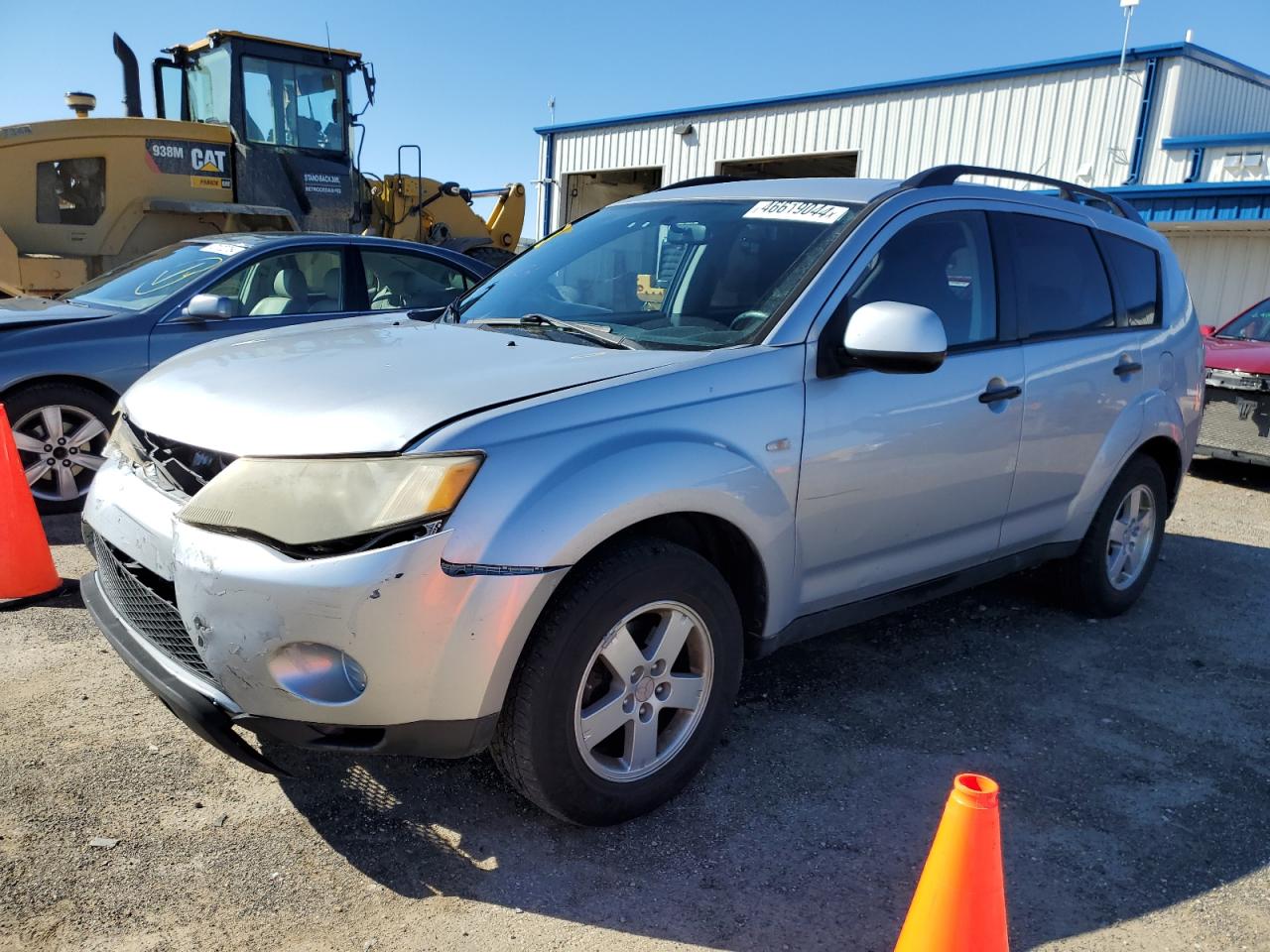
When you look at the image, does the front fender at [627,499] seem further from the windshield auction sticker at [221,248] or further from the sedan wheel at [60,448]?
the windshield auction sticker at [221,248]

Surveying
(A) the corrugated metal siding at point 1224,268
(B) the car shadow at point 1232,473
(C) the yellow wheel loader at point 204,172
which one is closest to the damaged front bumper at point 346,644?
(B) the car shadow at point 1232,473

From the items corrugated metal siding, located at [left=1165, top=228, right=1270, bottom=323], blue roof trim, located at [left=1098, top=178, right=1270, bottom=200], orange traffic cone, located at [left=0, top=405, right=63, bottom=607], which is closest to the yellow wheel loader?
orange traffic cone, located at [left=0, top=405, right=63, bottom=607]

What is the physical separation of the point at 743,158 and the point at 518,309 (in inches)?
746

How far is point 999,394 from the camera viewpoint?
12.0 ft

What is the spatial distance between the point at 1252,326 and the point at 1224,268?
725cm

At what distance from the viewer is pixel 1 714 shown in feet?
10.9

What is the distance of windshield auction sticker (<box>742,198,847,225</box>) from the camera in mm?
3457

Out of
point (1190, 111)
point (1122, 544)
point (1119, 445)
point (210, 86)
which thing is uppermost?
point (1190, 111)

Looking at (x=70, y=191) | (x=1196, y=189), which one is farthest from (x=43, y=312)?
(x=1196, y=189)

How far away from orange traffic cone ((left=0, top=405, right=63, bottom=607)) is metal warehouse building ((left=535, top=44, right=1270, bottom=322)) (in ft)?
42.9

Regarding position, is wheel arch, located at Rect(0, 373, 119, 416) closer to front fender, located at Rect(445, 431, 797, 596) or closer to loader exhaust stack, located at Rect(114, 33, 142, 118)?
front fender, located at Rect(445, 431, 797, 596)

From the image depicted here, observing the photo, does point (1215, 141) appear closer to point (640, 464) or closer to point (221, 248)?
point (221, 248)

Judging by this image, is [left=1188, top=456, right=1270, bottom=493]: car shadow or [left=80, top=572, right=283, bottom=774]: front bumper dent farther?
[left=1188, top=456, right=1270, bottom=493]: car shadow

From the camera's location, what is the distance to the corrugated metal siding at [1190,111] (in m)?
15.4
